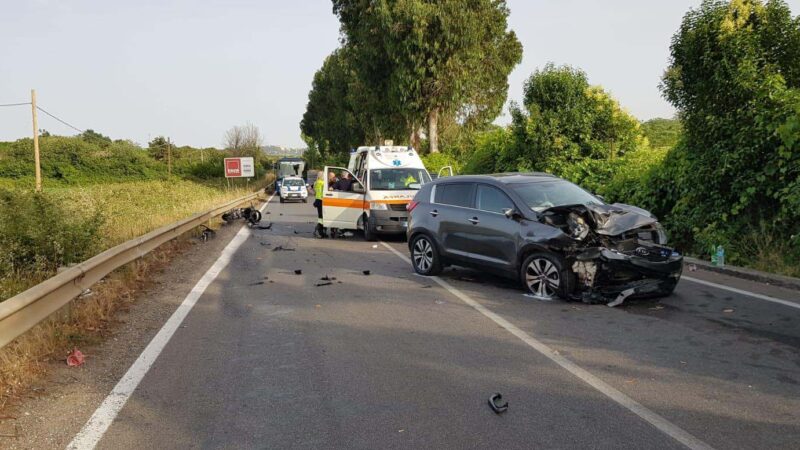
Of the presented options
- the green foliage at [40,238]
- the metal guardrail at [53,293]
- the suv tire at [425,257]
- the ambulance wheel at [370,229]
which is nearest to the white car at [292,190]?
the ambulance wheel at [370,229]

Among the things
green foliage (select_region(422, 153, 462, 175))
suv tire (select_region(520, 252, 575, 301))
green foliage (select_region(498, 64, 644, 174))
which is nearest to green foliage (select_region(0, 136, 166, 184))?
green foliage (select_region(422, 153, 462, 175))

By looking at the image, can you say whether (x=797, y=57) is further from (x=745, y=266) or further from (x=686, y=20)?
(x=745, y=266)

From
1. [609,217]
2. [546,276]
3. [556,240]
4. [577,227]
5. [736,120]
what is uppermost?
[736,120]

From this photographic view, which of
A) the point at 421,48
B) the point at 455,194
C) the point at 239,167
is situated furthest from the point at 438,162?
the point at 455,194

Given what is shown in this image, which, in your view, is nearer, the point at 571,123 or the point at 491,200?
the point at 491,200

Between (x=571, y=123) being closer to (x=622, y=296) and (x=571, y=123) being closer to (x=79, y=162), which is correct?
(x=622, y=296)

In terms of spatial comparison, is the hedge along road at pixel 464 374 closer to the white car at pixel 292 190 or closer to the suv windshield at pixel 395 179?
the suv windshield at pixel 395 179

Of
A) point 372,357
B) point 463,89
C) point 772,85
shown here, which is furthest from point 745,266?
point 463,89

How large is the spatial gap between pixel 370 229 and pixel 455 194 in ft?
20.0

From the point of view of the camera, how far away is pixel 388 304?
813cm

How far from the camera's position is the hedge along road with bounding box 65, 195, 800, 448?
405cm

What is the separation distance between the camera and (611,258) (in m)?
7.70

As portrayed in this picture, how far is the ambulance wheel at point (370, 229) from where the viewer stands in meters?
15.9

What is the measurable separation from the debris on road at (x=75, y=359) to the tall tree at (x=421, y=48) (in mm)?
26696
